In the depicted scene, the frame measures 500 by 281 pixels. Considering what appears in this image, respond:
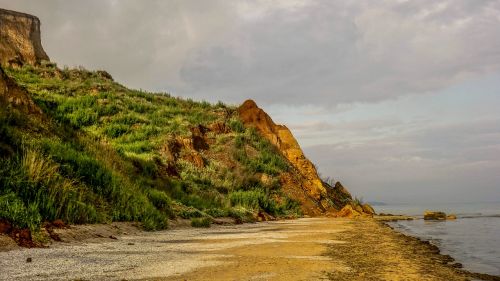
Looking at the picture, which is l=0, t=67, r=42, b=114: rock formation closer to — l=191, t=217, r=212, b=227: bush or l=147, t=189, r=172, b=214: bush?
l=147, t=189, r=172, b=214: bush

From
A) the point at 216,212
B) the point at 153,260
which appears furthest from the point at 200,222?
the point at 153,260

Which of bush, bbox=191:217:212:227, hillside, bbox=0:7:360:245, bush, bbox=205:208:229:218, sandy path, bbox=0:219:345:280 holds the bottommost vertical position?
sandy path, bbox=0:219:345:280

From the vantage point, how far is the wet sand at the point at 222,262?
5.37 m

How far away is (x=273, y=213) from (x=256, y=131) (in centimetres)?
1245

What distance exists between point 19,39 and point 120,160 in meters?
29.6

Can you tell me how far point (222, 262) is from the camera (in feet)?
21.4

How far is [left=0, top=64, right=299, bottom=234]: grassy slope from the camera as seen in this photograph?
962cm

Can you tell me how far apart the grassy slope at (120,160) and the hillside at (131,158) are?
0.13 feet

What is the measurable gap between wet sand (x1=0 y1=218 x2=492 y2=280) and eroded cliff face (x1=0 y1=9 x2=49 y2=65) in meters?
35.9

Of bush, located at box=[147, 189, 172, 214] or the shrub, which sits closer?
bush, located at box=[147, 189, 172, 214]

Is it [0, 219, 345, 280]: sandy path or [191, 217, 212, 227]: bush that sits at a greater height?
[191, 217, 212, 227]: bush

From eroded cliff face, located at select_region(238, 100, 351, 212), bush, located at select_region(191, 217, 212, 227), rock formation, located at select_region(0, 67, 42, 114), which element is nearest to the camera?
bush, located at select_region(191, 217, 212, 227)

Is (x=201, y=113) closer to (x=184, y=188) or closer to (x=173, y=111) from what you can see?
(x=173, y=111)

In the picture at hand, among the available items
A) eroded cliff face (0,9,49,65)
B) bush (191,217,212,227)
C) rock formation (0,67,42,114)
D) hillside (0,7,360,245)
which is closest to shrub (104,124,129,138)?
hillside (0,7,360,245)
